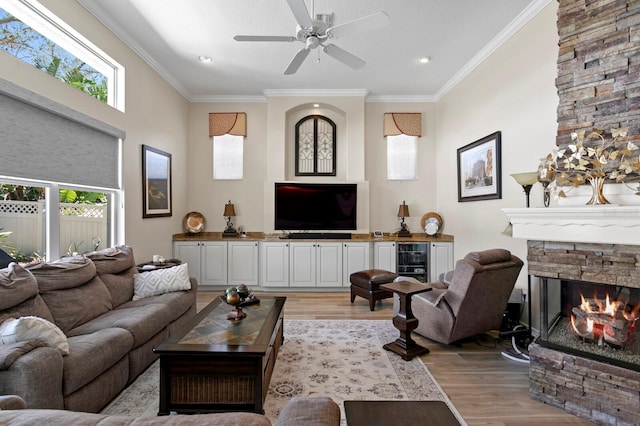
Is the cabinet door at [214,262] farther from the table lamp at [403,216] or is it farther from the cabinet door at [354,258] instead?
the table lamp at [403,216]

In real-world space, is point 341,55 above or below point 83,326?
above

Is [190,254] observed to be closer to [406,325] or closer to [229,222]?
[229,222]

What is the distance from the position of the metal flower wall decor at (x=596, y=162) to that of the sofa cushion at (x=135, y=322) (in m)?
3.33

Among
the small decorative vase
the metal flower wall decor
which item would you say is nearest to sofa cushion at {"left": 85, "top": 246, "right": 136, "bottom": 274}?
the metal flower wall decor

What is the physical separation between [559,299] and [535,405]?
778 millimetres

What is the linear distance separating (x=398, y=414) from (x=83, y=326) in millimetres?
2449

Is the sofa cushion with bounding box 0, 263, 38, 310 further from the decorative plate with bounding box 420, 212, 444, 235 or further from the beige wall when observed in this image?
the decorative plate with bounding box 420, 212, 444, 235

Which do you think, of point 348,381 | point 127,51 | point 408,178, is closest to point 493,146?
point 408,178

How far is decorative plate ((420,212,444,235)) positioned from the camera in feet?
17.5

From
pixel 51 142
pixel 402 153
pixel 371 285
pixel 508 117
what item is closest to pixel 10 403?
pixel 51 142

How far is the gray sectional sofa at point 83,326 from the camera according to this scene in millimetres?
1610

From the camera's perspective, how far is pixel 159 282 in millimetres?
3256

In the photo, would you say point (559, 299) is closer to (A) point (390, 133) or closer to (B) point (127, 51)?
(A) point (390, 133)

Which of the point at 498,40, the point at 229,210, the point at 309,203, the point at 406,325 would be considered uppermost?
the point at 498,40
